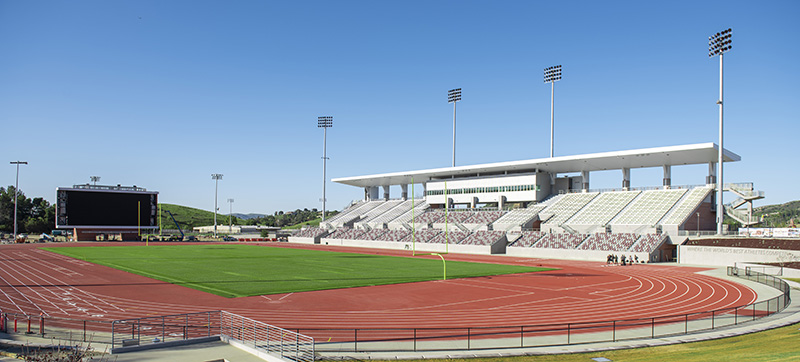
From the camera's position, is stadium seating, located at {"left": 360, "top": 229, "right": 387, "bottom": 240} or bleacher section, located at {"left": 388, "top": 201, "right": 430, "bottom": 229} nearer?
stadium seating, located at {"left": 360, "top": 229, "right": 387, "bottom": 240}

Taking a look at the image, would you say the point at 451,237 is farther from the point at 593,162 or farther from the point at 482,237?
the point at 593,162

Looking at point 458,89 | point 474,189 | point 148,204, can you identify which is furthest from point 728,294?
point 148,204

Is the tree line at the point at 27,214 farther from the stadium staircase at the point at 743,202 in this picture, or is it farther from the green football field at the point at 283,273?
the stadium staircase at the point at 743,202

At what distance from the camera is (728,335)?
1677 centimetres

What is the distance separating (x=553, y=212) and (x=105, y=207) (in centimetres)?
7097

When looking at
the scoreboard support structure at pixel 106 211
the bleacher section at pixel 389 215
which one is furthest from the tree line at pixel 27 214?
the bleacher section at pixel 389 215

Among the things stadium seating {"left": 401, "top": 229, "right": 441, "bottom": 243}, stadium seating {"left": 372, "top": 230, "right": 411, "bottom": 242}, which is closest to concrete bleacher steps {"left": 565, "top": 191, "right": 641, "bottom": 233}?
stadium seating {"left": 401, "top": 229, "right": 441, "bottom": 243}

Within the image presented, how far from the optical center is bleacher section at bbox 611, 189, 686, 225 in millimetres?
56206

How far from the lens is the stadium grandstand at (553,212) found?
177 feet

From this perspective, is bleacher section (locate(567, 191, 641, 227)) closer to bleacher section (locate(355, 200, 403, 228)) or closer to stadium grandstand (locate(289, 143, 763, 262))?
stadium grandstand (locate(289, 143, 763, 262))

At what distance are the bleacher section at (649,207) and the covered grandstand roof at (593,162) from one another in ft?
A: 12.5

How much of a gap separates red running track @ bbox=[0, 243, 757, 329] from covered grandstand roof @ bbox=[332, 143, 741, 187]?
24.2m

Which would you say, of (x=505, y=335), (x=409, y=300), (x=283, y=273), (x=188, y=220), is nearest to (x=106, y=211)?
(x=283, y=273)

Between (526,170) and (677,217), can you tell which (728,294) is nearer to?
(677,217)
